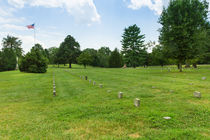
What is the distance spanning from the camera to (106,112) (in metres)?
4.94

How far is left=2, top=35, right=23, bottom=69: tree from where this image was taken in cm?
5528

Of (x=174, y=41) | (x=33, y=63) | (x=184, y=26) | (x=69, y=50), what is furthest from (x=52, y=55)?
(x=184, y=26)

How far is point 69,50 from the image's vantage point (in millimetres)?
61938

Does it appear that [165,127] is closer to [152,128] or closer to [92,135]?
[152,128]

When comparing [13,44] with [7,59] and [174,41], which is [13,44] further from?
[174,41]

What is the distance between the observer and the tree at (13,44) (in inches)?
2176

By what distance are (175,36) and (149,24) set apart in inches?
332

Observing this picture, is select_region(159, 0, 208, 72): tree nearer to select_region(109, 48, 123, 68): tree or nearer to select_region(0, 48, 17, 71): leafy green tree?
select_region(109, 48, 123, 68): tree

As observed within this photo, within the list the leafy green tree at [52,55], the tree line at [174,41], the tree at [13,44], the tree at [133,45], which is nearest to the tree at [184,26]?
the tree line at [174,41]

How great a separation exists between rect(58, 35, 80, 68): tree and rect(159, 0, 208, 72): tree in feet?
161

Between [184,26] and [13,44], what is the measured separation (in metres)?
67.0

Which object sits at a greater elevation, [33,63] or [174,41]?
[174,41]

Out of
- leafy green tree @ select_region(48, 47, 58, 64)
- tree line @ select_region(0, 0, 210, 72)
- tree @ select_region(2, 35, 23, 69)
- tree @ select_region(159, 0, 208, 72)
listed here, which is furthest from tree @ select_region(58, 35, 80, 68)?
tree @ select_region(159, 0, 208, 72)

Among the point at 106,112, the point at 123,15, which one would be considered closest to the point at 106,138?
the point at 106,112
